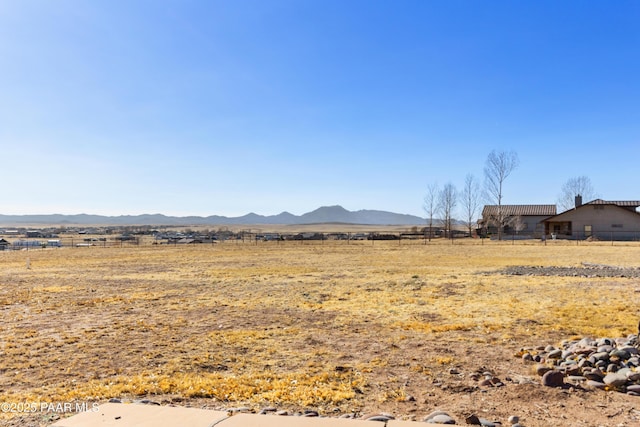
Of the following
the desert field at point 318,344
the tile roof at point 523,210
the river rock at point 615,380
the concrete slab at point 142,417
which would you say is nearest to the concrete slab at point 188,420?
the concrete slab at point 142,417

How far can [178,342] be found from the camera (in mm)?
8297

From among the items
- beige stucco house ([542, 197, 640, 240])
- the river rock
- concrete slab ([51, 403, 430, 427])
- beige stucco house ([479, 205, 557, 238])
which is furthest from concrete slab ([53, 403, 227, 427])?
beige stucco house ([479, 205, 557, 238])

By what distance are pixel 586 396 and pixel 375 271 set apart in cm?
1662

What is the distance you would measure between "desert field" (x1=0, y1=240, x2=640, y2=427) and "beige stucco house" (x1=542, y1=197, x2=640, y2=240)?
48.9 metres

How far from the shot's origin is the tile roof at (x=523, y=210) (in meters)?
72.4

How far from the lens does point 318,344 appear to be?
8086mm

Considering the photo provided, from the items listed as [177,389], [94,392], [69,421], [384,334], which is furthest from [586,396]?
[94,392]

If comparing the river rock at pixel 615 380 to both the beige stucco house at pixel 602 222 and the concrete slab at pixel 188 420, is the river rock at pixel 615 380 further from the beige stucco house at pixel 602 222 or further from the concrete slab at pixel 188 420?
the beige stucco house at pixel 602 222

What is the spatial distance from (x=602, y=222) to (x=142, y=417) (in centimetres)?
6849

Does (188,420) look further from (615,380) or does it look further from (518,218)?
(518,218)

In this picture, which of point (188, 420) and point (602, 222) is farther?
point (602, 222)

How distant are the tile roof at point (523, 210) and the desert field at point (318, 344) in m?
60.2

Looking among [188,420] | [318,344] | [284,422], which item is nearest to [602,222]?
[318,344]

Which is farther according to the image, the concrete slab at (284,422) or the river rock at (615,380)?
the river rock at (615,380)
